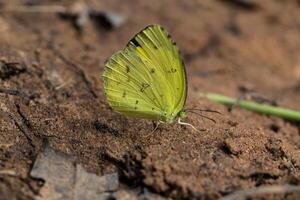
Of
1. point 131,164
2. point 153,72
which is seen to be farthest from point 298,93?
point 131,164

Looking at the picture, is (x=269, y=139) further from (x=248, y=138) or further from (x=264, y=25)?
(x=264, y=25)

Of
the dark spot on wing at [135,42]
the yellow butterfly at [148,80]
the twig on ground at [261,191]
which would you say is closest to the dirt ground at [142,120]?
the twig on ground at [261,191]

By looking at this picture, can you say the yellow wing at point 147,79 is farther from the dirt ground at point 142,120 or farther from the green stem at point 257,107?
the green stem at point 257,107

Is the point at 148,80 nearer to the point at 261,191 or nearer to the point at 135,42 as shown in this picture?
the point at 135,42

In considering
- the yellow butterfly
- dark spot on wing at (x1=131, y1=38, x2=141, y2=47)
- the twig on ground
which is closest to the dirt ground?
the twig on ground

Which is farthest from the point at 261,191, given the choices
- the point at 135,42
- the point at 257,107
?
the point at 257,107

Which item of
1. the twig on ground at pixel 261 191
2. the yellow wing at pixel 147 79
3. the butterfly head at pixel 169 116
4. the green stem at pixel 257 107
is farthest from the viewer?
the green stem at pixel 257 107
